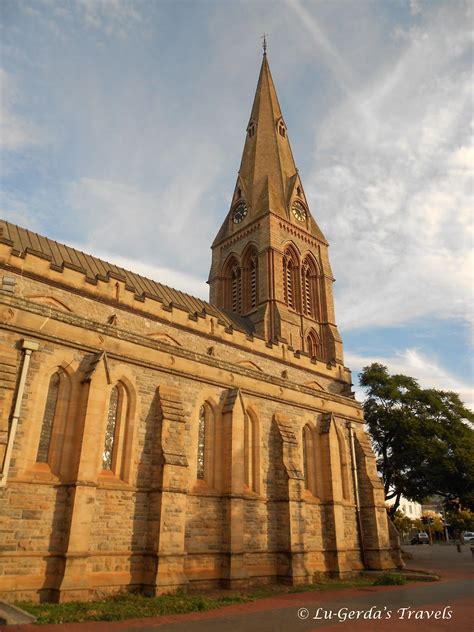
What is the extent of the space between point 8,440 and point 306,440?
13117 millimetres

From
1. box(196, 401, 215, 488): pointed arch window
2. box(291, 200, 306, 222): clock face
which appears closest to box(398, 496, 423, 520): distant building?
box(291, 200, 306, 222): clock face

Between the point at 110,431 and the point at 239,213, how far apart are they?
28877mm

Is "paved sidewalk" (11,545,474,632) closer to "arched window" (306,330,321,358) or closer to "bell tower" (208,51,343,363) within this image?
"bell tower" (208,51,343,363)

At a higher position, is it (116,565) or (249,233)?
(249,233)

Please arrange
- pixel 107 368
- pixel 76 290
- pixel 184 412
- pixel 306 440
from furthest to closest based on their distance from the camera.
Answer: pixel 306 440 → pixel 76 290 → pixel 184 412 → pixel 107 368

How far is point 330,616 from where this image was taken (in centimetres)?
1099

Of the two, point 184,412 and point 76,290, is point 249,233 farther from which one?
point 184,412

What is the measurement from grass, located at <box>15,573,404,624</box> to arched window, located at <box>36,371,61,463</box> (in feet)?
11.5

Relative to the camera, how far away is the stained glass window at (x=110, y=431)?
45.7ft

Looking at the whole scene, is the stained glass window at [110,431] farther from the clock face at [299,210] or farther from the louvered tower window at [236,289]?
the clock face at [299,210]

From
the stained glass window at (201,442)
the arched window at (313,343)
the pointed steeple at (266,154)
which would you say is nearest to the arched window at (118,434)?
the stained glass window at (201,442)

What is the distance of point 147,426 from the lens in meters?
14.8

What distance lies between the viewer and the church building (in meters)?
12.0

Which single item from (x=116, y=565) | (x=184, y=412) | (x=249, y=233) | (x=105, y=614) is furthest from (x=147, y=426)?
(x=249, y=233)
